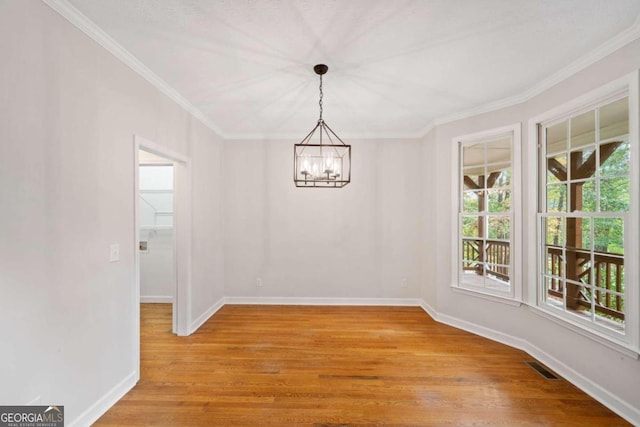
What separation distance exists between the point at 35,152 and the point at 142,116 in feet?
3.44

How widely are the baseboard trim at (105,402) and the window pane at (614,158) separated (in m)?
4.30

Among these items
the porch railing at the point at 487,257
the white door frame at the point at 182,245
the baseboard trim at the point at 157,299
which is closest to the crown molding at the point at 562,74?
the porch railing at the point at 487,257

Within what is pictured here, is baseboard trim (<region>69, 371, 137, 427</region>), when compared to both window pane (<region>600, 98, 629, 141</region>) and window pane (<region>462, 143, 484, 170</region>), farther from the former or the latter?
window pane (<region>600, 98, 629, 141</region>)

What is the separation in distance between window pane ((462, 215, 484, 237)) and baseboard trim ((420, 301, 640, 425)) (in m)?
1.11

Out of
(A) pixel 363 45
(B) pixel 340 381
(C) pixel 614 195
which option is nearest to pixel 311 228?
(B) pixel 340 381

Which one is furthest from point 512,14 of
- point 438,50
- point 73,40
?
point 73,40

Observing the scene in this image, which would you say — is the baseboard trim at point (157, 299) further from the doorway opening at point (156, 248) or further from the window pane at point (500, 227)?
the window pane at point (500, 227)

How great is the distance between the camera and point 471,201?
3531mm

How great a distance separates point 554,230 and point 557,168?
613 millimetres

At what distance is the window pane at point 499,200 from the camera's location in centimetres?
316

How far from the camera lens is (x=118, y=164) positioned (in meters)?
2.17

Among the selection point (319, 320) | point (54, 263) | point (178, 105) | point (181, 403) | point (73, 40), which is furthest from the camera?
point (319, 320)

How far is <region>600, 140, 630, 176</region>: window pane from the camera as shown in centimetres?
212

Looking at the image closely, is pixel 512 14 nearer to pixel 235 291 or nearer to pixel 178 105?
pixel 178 105
